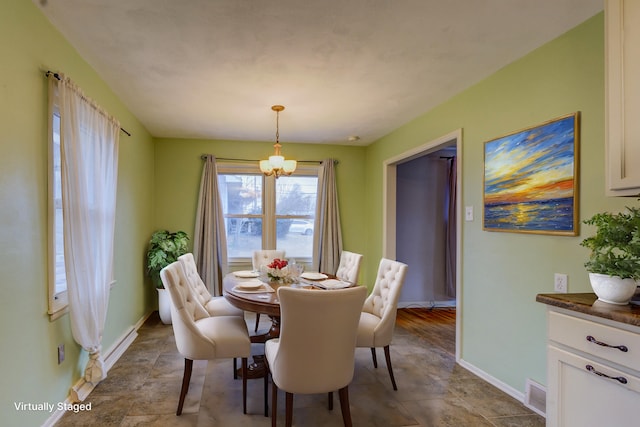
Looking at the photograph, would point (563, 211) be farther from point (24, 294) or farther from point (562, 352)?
point (24, 294)

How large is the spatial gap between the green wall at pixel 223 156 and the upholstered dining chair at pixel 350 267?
1738mm

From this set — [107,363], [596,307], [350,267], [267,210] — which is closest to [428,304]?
[350,267]

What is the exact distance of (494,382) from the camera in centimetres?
268

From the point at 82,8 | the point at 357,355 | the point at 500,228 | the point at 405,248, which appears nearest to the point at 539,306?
the point at 500,228

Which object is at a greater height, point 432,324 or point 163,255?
point 163,255

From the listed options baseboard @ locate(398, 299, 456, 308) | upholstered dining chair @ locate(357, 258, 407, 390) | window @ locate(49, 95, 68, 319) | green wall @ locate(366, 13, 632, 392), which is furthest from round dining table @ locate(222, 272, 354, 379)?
baseboard @ locate(398, 299, 456, 308)

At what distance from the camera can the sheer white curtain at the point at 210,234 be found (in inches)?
191

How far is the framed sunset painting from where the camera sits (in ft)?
6.93

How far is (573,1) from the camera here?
1.85 metres

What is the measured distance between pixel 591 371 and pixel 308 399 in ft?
5.73

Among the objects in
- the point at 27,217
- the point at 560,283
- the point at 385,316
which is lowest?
the point at 385,316

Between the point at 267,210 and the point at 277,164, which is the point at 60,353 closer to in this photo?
the point at 277,164

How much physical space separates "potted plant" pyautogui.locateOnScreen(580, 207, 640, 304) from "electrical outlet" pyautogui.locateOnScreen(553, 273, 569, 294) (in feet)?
2.41

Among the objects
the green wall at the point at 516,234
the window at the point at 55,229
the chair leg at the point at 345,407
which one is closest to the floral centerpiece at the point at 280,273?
the chair leg at the point at 345,407
